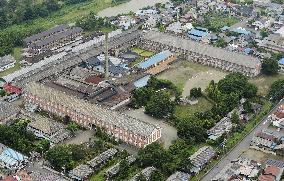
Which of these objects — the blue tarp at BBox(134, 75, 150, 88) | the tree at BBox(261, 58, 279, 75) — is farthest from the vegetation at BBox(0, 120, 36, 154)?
the tree at BBox(261, 58, 279, 75)

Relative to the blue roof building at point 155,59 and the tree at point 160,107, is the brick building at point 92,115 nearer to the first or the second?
the tree at point 160,107

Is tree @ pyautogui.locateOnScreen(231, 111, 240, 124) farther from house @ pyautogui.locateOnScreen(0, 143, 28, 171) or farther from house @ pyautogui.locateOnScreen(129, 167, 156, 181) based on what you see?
house @ pyautogui.locateOnScreen(0, 143, 28, 171)

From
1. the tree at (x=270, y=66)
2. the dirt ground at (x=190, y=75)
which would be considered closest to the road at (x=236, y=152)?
the dirt ground at (x=190, y=75)

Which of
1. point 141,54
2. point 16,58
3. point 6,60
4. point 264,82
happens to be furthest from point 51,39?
point 264,82

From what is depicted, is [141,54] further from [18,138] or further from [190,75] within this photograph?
[18,138]

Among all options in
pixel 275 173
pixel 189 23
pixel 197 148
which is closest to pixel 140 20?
pixel 189 23

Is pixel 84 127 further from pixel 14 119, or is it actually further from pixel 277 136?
pixel 277 136
